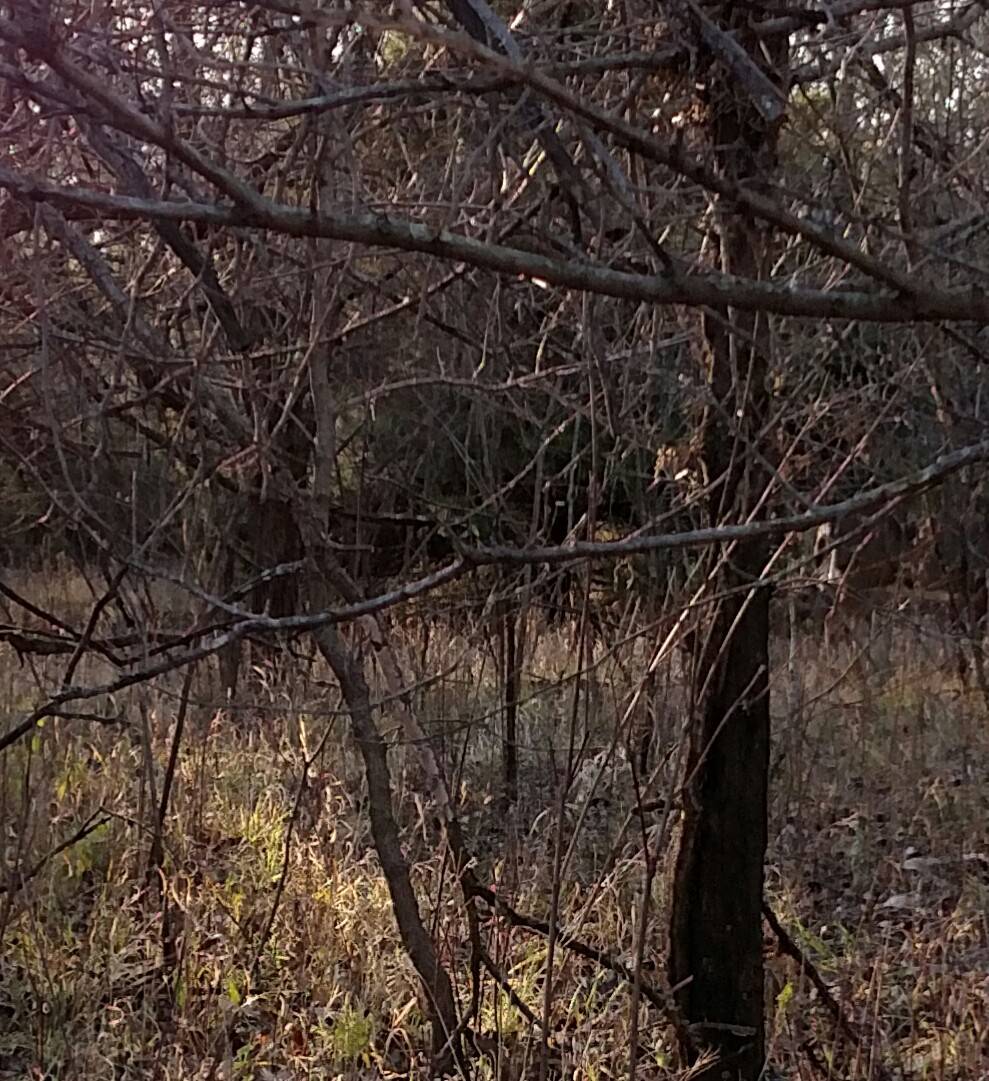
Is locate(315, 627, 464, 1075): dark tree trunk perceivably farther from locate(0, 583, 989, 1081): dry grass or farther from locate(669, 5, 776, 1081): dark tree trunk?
locate(669, 5, 776, 1081): dark tree trunk

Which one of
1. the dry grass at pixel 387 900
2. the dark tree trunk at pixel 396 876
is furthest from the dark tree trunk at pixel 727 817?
the dark tree trunk at pixel 396 876

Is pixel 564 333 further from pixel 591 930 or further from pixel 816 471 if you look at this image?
pixel 591 930

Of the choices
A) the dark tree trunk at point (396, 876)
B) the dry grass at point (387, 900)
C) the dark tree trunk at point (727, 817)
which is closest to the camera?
the dark tree trunk at point (727, 817)

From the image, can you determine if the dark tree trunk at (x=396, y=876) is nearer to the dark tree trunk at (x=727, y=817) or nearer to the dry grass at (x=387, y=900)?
the dry grass at (x=387, y=900)

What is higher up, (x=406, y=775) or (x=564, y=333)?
(x=564, y=333)

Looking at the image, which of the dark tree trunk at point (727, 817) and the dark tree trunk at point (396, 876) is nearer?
the dark tree trunk at point (727, 817)

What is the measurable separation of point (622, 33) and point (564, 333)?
172 cm

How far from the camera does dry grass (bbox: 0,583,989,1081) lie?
292 cm

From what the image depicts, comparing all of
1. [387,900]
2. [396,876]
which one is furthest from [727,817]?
[387,900]

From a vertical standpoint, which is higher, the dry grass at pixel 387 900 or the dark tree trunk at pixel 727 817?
the dark tree trunk at pixel 727 817

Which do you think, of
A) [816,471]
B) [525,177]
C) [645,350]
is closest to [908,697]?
[816,471]

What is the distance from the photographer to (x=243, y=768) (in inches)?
187

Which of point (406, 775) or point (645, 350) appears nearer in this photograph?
point (645, 350)

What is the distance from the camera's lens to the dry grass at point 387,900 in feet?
9.59
